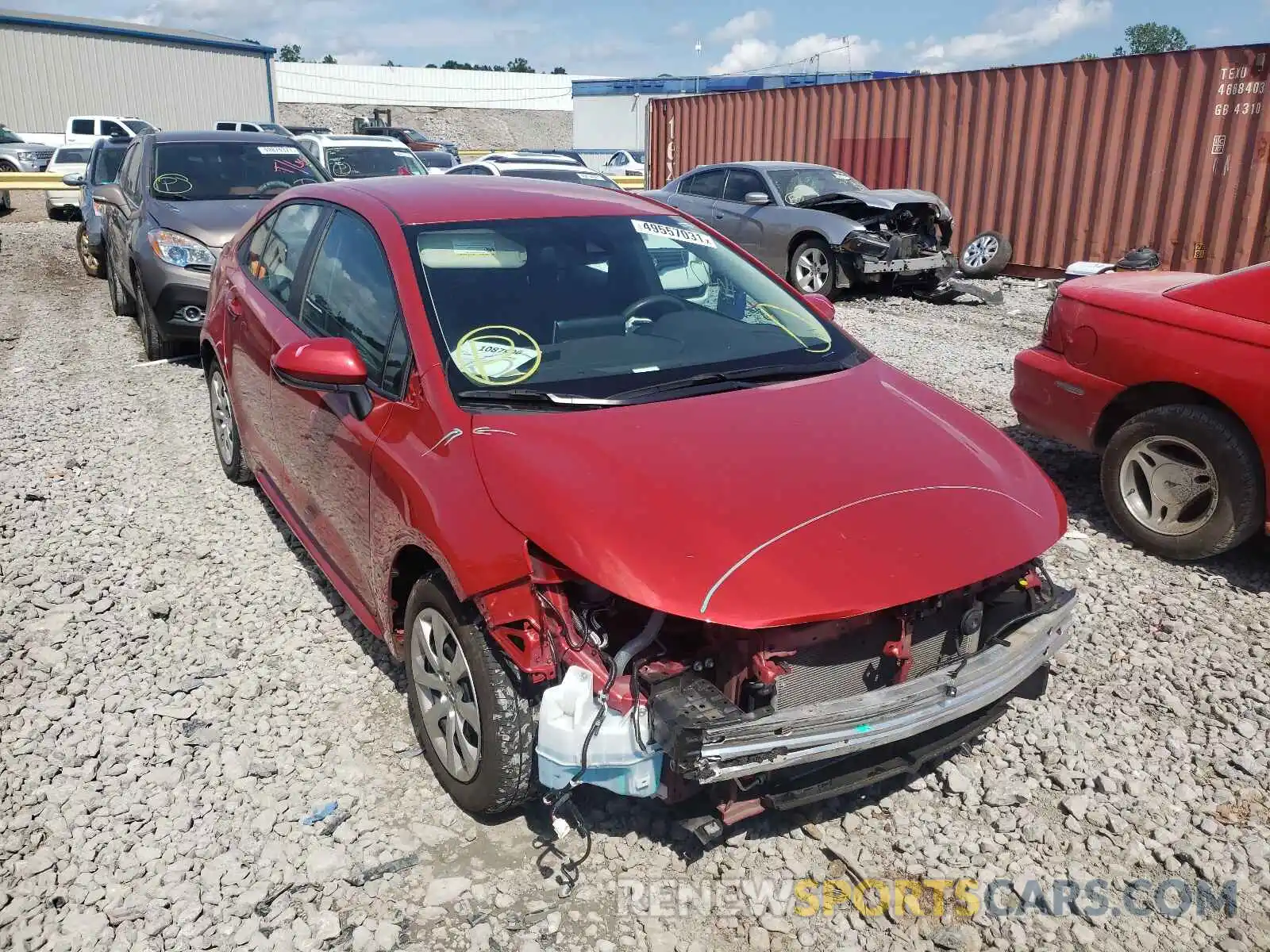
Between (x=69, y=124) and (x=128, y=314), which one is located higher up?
(x=69, y=124)

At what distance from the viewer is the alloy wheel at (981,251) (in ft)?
43.6

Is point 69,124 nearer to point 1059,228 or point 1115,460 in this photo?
point 1059,228

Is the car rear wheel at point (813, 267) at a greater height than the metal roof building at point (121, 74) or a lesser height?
lesser

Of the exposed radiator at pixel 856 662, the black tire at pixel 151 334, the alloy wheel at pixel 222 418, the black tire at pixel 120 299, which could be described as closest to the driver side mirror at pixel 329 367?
the exposed radiator at pixel 856 662

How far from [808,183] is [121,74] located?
36.9 metres

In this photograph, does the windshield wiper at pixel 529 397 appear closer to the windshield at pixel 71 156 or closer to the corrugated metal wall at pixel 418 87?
the windshield at pixel 71 156

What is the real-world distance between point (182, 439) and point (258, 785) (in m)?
3.88

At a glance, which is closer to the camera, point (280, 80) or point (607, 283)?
point (607, 283)

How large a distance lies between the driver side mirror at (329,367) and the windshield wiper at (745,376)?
2.72ft

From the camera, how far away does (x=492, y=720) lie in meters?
2.60

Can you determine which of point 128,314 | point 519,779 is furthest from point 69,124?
point 519,779

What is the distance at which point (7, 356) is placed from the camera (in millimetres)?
8594

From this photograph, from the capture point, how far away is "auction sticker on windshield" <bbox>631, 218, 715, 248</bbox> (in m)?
3.91

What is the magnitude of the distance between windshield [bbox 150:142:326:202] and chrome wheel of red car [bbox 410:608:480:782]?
6.44 m
